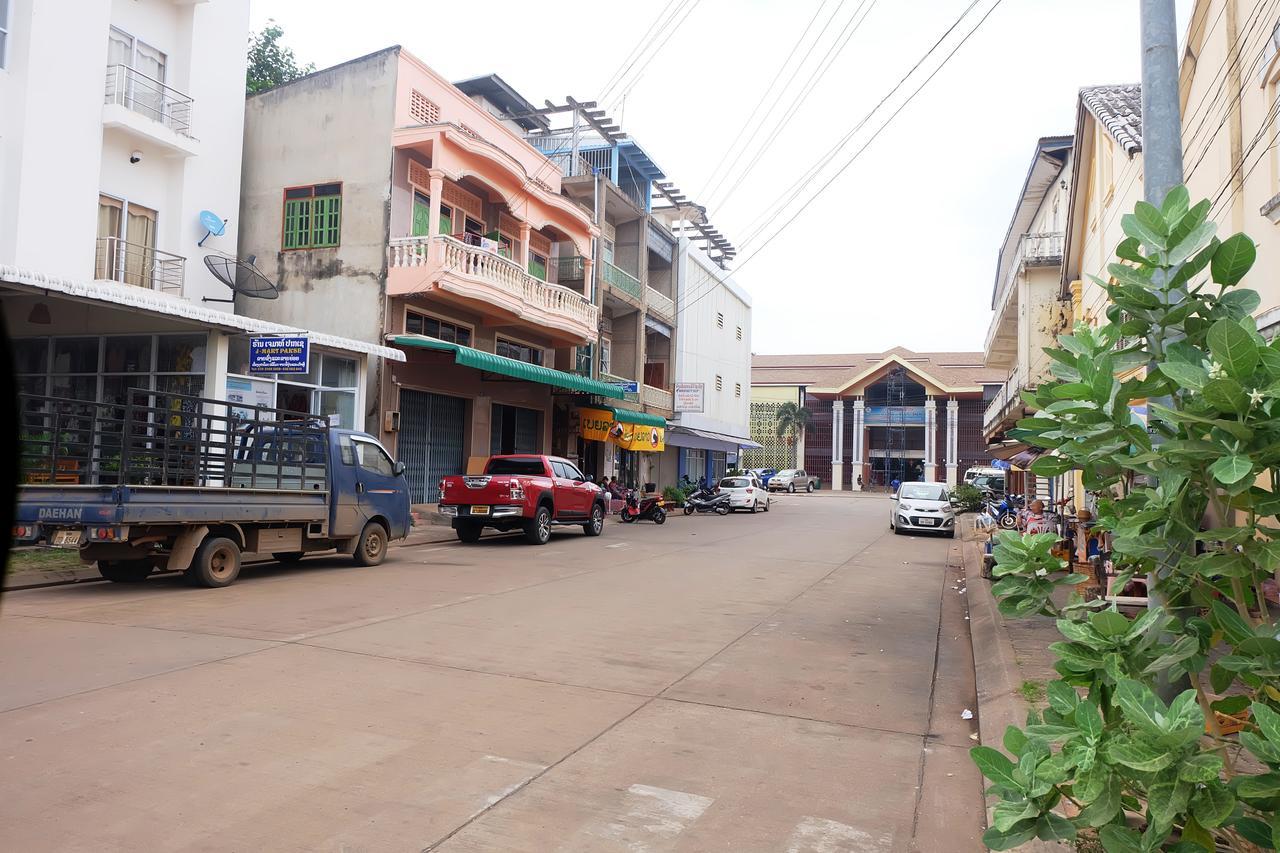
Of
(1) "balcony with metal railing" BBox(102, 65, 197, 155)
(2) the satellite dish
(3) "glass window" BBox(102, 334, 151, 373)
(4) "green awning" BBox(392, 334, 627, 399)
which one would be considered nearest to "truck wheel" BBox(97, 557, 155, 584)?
(3) "glass window" BBox(102, 334, 151, 373)

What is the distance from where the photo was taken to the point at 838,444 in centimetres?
6631

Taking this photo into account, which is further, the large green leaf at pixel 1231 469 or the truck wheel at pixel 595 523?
the truck wheel at pixel 595 523

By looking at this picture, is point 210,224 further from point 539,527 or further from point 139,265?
point 539,527

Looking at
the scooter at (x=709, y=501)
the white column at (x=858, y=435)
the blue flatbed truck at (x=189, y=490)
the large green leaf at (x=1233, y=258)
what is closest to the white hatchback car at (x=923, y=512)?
the scooter at (x=709, y=501)

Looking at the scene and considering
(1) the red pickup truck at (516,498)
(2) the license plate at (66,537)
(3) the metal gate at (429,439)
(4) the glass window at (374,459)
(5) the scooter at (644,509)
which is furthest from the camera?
(5) the scooter at (644,509)

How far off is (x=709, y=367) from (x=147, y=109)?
27303 millimetres

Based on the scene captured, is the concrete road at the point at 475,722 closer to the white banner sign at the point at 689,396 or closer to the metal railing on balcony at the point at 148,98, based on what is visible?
the metal railing on balcony at the point at 148,98

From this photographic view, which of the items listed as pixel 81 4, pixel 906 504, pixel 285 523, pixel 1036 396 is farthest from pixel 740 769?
pixel 906 504

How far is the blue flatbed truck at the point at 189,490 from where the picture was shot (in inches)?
372

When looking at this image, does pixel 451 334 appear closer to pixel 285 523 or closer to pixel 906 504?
pixel 285 523

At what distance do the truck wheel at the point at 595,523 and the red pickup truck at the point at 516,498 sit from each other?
45 centimetres

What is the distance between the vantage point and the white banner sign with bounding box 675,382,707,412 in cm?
3569

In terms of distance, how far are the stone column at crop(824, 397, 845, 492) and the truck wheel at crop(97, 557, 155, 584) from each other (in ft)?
193

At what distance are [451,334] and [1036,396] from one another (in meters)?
19.6
